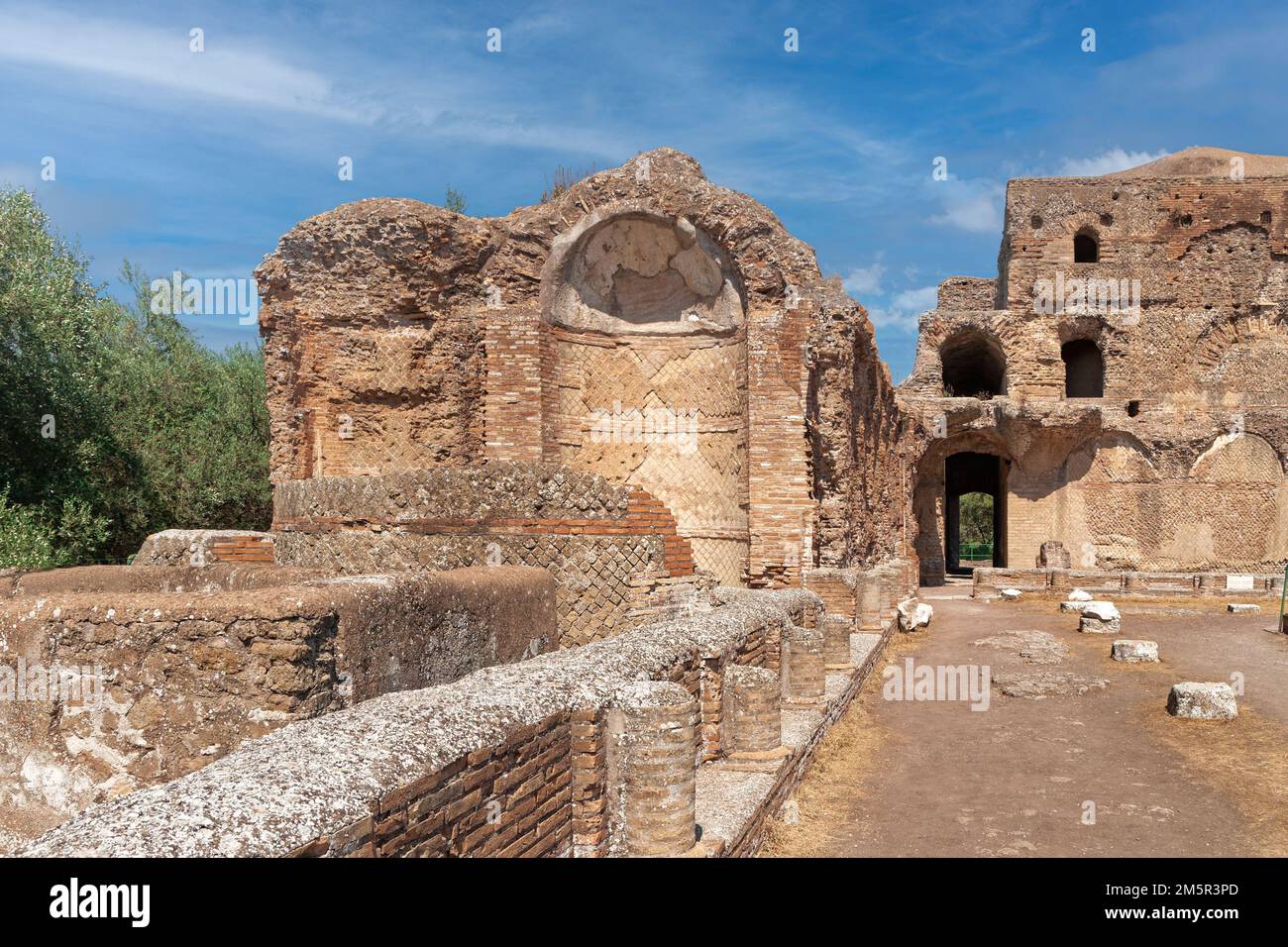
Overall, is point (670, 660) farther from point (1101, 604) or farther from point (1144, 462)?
point (1144, 462)

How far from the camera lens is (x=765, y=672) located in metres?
5.99

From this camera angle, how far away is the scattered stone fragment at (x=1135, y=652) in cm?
1237

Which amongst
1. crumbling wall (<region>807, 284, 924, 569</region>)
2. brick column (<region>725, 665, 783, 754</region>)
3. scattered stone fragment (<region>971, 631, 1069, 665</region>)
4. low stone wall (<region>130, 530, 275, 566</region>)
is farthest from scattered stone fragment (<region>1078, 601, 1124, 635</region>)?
low stone wall (<region>130, 530, 275, 566</region>)

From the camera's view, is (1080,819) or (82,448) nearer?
(1080,819)

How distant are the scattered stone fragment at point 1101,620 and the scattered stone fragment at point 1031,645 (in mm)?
937

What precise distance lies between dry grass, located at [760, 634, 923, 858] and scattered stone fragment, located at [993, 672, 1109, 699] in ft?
5.92

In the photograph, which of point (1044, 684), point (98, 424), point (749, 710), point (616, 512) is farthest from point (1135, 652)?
point (98, 424)

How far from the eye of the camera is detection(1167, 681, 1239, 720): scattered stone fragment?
29.6 feet

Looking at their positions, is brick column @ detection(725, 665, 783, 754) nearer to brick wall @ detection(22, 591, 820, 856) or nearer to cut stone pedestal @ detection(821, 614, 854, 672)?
brick wall @ detection(22, 591, 820, 856)

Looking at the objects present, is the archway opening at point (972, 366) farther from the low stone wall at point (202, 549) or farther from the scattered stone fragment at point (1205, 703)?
the low stone wall at point (202, 549)

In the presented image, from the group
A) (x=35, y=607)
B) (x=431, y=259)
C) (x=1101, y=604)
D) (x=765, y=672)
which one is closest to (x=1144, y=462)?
(x=1101, y=604)

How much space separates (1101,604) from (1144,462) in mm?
11455

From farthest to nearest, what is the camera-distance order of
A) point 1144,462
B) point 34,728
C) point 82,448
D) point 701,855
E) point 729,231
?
1. point 1144,462
2. point 82,448
3. point 729,231
4. point 701,855
5. point 34,728

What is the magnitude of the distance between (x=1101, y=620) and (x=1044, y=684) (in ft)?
18.3
